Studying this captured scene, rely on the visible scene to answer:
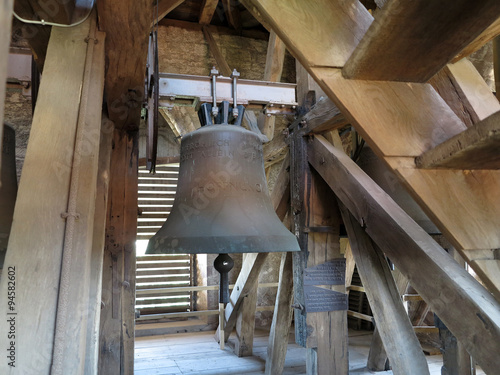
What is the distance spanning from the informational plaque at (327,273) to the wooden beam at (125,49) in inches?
76.1

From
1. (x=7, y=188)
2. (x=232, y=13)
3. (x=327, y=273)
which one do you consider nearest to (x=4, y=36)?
(x=7, y=188)

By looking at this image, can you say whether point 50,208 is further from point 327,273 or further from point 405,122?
point 327,273

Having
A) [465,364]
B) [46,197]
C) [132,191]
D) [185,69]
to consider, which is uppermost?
[185,69]

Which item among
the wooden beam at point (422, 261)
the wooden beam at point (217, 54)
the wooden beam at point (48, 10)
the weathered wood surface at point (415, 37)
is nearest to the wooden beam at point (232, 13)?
the wooden beam at point (217, 54)

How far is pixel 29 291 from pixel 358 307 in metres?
6.44

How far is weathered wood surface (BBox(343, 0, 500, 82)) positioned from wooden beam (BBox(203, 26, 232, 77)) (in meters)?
4.69

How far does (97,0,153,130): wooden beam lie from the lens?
4.81 feet

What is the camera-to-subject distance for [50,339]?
0.94 m

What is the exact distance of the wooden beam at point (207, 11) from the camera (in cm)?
615

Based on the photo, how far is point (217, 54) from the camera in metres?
6.11

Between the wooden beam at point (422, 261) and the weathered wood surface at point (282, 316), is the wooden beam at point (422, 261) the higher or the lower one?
the higher one

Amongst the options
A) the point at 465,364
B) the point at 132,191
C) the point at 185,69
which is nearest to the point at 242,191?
the point at 132,191

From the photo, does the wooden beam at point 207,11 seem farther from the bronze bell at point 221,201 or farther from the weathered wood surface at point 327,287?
the bronze bell at point 221,201

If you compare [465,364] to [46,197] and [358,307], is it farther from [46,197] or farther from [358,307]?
[46,197]
